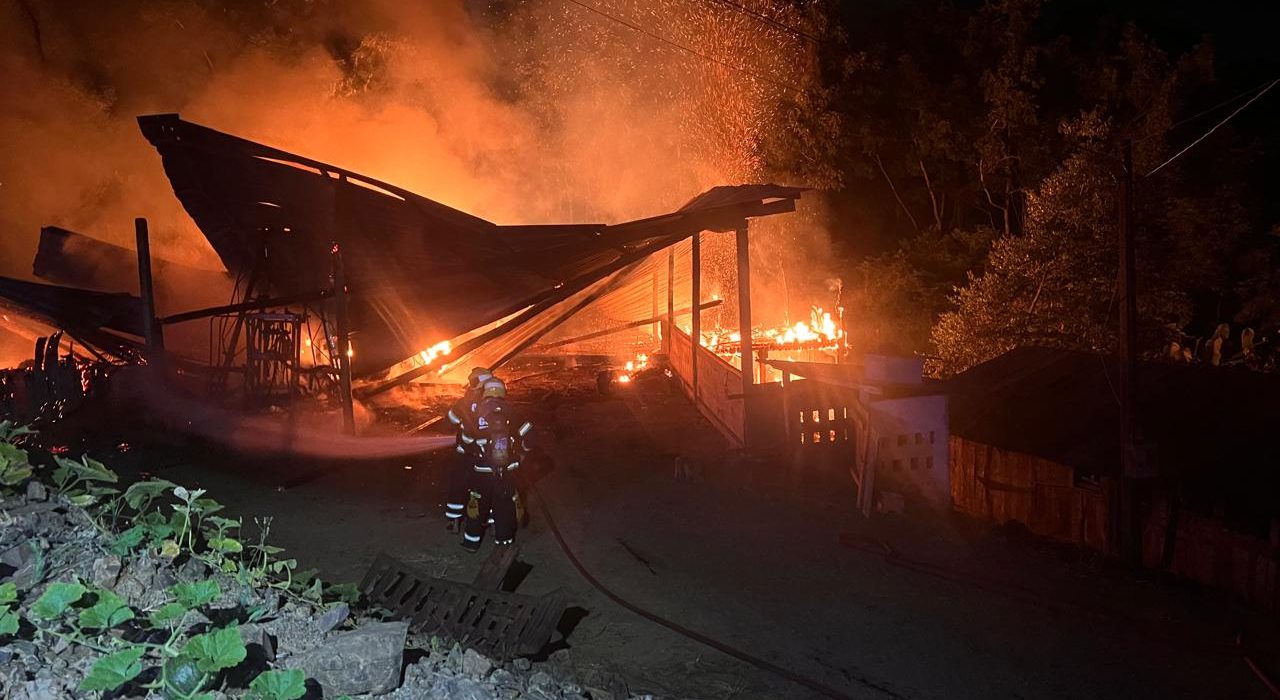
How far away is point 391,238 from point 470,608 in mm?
7318

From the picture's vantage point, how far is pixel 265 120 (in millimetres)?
23922

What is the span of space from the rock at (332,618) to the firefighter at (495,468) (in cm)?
301

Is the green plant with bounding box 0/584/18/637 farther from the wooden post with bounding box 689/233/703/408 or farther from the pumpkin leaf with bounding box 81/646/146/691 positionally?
the wooden post with bounding box 689/233/703/408

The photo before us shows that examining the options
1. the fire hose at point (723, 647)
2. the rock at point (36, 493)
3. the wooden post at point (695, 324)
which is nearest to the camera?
the fire hose at point (723, 647)

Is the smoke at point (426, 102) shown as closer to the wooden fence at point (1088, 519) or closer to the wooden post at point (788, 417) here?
the wooden post at point (788, 417)

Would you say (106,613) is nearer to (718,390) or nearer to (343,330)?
(343,330)

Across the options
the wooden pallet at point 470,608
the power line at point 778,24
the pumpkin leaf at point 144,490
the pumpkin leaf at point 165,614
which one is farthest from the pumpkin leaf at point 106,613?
the power line at point 778,24

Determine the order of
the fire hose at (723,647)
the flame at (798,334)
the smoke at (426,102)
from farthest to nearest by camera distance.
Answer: the smoke at (426,102) < the flame at (798,334) < the fire hose at (723,647)

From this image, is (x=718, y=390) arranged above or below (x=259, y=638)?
above

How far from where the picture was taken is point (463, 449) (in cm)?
845

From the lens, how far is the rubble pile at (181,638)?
3.96 metres

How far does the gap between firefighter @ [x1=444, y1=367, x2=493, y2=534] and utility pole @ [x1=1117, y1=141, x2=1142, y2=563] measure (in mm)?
6030

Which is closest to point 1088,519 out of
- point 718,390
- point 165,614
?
point 718,390

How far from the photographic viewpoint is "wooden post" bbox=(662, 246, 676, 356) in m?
18.3
